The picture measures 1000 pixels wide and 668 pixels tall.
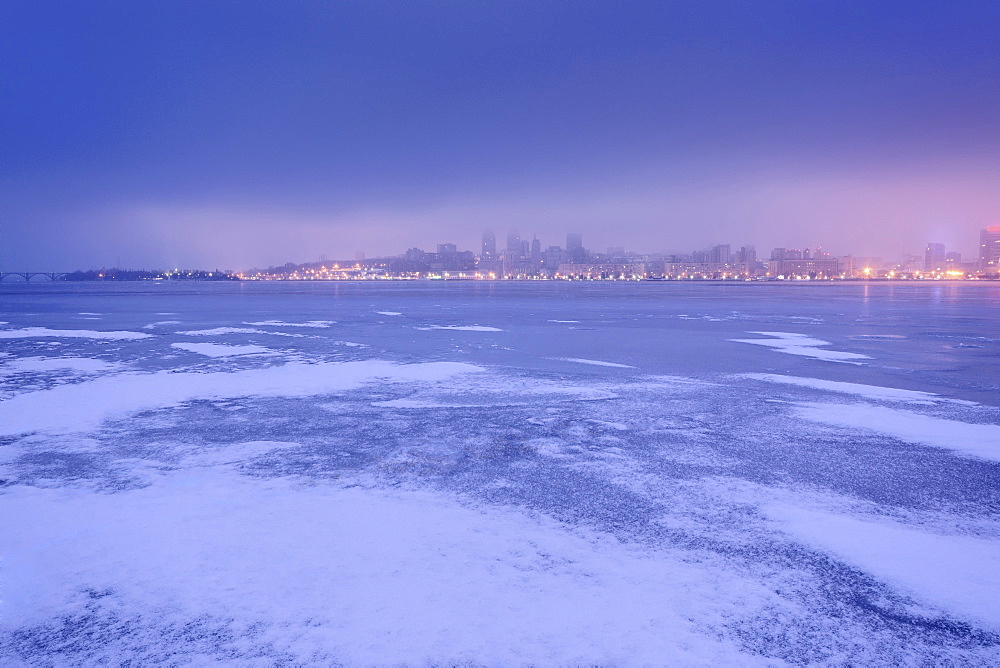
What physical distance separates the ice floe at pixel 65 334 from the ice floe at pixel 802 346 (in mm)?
13859

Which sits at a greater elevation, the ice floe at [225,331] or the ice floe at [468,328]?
the ice floe at [225,331]

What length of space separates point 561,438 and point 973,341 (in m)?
12.1

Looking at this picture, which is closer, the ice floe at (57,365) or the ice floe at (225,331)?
the ice floe at (57,365)

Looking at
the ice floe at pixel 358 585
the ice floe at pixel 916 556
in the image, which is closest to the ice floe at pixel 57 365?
the ice floe at pixel 358 585

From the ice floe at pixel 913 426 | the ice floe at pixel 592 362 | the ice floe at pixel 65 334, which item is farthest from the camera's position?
the ice floe at pixel 65 334

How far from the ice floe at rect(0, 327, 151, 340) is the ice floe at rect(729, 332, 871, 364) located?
1386 centimetres

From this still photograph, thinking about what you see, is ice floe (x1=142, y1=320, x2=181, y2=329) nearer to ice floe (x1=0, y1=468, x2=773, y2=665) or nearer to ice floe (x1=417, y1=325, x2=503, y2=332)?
ice floe (x1=417, y1=325, x2=503, y2=332)

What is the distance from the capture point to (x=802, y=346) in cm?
1244

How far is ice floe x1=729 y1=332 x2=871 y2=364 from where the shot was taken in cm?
1077

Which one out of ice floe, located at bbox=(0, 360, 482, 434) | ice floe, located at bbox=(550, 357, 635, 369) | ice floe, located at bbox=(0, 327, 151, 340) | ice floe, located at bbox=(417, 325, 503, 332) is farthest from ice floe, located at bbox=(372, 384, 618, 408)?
ice floe, located at bbox=(0, 327, 151, 340)

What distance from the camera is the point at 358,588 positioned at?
2.89m

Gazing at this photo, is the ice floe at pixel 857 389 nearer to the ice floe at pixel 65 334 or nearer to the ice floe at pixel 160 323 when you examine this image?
the ice floe at pixel 65 334

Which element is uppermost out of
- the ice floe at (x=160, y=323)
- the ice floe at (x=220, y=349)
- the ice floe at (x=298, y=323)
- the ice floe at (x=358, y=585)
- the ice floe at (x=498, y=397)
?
the ice floe at (x=160, y=323)

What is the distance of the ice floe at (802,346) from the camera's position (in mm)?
10773
